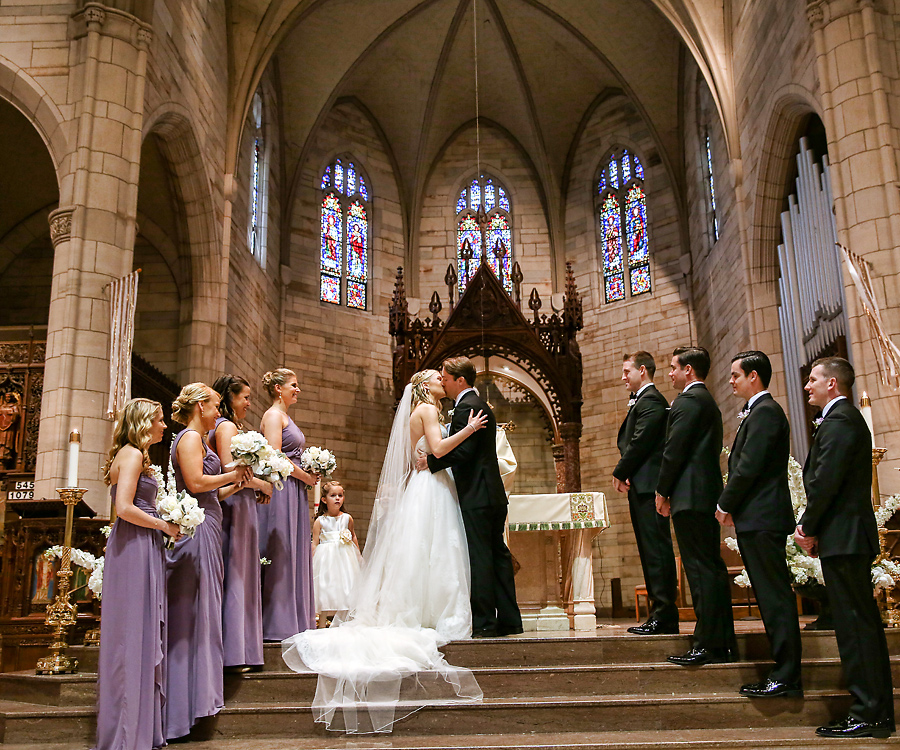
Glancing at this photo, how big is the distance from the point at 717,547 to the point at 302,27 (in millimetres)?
12433

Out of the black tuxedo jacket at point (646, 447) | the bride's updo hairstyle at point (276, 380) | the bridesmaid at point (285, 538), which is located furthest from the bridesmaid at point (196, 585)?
the black tuxedo jacket at point (646, 447)

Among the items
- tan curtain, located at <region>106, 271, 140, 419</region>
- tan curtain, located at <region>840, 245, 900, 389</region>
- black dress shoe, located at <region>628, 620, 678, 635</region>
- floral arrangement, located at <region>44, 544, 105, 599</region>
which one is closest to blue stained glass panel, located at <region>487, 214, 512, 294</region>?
tan curtain, located at <region>840, 245, 900, 389</region>

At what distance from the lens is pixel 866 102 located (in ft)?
27.5

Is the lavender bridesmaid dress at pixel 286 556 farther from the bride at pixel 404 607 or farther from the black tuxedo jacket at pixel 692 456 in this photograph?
the black tuxedo jacket at pixel 692 456

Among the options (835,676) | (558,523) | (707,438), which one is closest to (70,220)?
(558,523)

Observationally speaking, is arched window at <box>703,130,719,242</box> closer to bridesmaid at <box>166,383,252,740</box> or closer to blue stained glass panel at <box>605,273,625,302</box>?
blue stained glass panel at <box>605,273,625,302</box>

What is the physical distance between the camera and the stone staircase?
4.02m

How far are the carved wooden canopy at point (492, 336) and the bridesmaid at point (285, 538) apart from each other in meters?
7.52

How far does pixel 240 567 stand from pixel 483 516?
144cm

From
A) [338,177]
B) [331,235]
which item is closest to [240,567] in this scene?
[331,235]

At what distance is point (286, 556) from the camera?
17.2 feet

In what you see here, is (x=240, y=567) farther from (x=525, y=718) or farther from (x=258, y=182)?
(x=258, y=182)

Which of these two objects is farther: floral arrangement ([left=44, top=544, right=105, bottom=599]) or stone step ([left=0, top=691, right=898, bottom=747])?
floral arrangement ([left=44, top=544, right=105, bottom=599])

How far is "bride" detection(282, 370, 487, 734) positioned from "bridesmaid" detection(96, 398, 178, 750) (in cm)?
77
